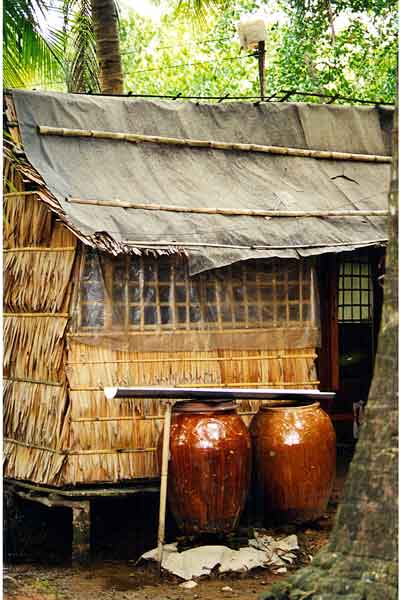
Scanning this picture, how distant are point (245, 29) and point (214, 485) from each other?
206 inches

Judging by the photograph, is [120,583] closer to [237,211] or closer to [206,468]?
[206,468]

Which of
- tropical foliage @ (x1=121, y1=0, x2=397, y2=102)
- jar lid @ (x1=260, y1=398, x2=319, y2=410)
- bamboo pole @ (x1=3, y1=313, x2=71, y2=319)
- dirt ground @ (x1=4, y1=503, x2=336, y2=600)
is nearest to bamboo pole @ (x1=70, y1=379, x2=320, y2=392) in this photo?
jar lid @ (x1=260, y1=398, x2=319, y2=410)

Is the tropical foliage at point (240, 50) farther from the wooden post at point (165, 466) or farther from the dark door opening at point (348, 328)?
the wooden post at point (165, 466)

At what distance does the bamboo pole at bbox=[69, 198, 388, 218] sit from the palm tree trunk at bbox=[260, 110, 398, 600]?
3.35 meters

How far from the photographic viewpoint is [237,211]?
7.73 m

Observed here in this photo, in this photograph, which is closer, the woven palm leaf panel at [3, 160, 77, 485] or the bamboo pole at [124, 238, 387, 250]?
the bamboo pole at [124, 238, 387, 250]

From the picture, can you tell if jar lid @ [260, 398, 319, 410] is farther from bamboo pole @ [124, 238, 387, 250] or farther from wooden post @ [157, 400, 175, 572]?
bamboo pole @ [124, 238, 387, 250]

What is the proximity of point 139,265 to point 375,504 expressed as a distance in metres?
3.63

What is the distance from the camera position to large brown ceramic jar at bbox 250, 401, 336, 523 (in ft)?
23.9

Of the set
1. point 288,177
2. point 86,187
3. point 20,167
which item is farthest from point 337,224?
point 20,167

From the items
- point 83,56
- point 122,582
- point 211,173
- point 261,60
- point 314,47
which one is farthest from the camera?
point 314,47

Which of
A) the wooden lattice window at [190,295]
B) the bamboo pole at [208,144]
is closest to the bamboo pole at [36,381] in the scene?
the wooden lattice window at [190,295]

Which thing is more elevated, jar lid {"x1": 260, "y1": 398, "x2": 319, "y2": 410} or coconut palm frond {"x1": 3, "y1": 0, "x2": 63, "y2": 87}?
coconut palm frond {"x1": 3, "y1": 0, "x2": 63, "y2": 87}

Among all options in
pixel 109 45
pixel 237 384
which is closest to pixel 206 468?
pixel 237 384
